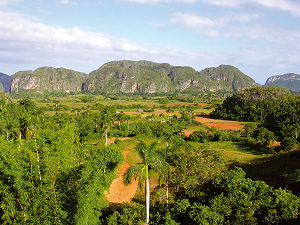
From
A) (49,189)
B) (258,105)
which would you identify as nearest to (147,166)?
(49,189)

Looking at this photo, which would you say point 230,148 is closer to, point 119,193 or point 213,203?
point 119,193

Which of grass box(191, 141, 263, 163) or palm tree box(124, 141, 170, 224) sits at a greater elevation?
palm tree box(124, 141, 170, 224)

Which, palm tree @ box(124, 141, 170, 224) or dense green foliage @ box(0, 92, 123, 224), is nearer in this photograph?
dense green foliage @ box(0, 92, 123, 224)

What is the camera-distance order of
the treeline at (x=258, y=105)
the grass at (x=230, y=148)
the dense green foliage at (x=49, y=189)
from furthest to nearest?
the treeline at (x=258, y=105)
the grass at (x=230, y=148)
the dense green foliage at (x=49, y=189)

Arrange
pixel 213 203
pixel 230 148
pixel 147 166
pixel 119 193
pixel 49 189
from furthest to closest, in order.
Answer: pixel 230 148 < pixel 119 193 < pixel 213 203 < pixel 147 166 < pixel 49 189

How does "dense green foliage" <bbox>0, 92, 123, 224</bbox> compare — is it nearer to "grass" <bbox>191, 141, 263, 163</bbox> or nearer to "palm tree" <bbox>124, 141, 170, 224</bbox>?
"palm tree" <bbox>124, 141, 170, 224</bbox>

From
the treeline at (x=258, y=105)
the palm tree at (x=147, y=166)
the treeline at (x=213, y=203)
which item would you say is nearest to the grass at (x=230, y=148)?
the treeline at (x=213, y=203)

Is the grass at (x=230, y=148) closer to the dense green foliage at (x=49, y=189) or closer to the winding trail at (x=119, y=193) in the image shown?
the winding trail at (x=119, y=193)

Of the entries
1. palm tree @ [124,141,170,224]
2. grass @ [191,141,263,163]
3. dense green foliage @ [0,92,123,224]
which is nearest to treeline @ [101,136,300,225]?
palm tree @ [124,141,170,224]

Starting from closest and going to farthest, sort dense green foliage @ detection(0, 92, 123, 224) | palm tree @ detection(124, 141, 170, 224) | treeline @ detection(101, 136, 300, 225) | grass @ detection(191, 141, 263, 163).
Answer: dense green foliage @ detection(0, 92, 123, 224), treeline @ detection(101, 136, 300, 225), palm tree @ detection(124, 141, 170, 224), grass @ detection(191, 141, 263, 163)

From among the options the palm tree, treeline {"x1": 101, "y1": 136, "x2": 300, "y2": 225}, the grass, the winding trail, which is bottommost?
the winding trail

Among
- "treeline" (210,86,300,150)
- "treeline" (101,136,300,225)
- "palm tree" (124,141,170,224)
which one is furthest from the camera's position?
"treeline" (210,86,300,150)

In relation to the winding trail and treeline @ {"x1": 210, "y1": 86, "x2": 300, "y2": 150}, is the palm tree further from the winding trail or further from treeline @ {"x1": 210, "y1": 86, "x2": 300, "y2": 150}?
treeline @ {"x1": 210, "y1": 86, "x2": 300, "y2": 150}

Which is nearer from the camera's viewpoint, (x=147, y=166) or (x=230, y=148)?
(x=147, y=166)
